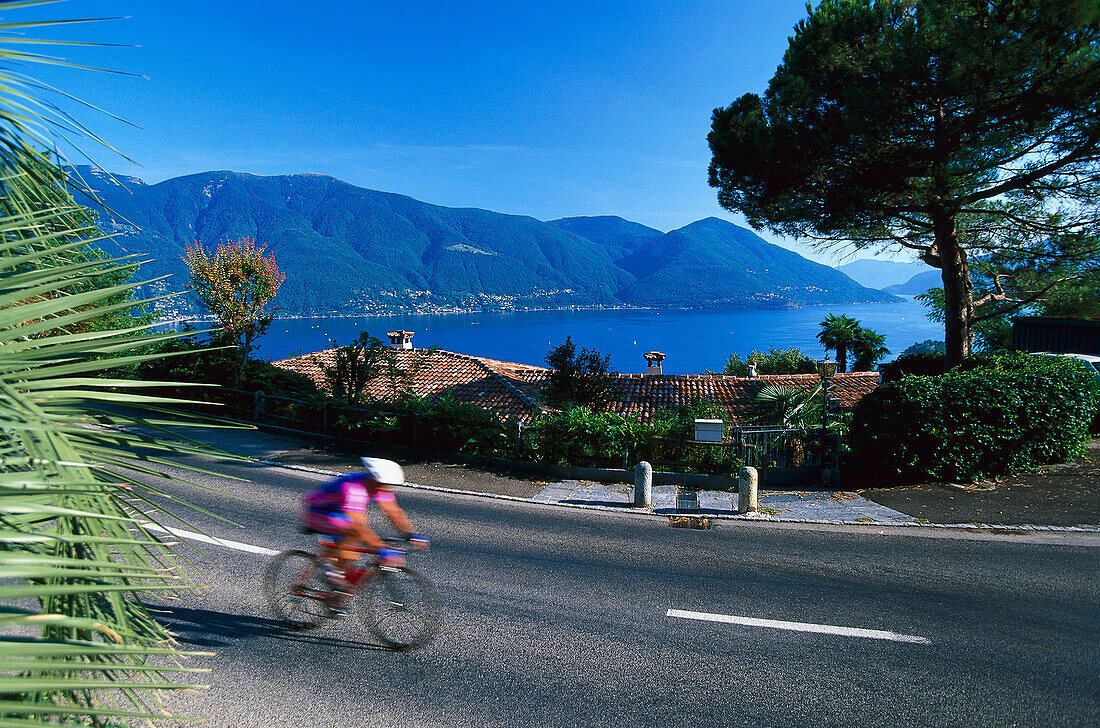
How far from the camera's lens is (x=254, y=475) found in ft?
39.3

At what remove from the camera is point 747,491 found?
34.3 ft

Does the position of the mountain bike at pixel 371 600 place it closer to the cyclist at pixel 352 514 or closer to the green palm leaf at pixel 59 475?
the cyclist at pixel 352 514

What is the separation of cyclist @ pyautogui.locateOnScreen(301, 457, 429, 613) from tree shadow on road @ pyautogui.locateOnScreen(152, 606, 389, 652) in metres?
0.54

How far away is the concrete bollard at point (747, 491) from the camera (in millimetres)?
10445

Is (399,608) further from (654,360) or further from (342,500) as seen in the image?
(654,360)

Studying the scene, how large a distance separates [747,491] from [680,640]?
5060 millimetres

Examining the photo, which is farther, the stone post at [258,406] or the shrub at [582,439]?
the stone post at [258,406]

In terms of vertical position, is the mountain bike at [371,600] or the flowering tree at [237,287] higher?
the flowering tree at [237,287]

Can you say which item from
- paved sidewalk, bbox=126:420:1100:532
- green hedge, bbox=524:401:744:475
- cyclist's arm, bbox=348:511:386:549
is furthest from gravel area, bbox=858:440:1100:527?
cyclist's arm, bbox=348:511:386:549

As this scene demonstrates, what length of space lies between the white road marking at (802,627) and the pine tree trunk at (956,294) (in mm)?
13457

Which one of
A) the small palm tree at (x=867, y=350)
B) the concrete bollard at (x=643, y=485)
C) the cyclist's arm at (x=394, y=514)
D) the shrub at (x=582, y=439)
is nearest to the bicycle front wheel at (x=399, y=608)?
the cyclist's arm at (x=394, y=514)

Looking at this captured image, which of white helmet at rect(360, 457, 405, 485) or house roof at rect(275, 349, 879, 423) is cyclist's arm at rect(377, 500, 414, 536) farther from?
house roof at rect(275, 349, 879, 423)

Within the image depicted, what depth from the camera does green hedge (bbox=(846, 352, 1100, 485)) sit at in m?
11.9

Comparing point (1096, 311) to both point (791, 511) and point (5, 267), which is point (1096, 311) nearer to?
point (791, 511)
